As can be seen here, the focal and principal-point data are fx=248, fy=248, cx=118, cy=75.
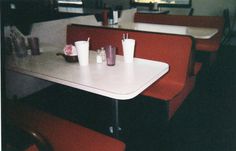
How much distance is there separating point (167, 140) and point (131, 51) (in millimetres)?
855

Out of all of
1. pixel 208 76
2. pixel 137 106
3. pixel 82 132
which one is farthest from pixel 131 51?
pixel 208 76

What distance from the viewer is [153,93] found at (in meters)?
2.22

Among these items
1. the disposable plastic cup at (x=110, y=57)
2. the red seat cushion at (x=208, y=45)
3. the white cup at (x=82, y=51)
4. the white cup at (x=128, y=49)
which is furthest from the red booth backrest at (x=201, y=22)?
the white cup at (x=82, y=51)

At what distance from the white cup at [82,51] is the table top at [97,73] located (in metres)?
0.05

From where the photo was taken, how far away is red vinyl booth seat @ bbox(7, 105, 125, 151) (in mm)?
1343

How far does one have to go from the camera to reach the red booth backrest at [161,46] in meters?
2.19

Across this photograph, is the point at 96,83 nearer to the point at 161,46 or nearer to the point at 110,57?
the point at 110,57

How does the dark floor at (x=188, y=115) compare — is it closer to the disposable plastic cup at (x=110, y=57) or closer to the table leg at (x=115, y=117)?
the table leg at (x=115, y=117)

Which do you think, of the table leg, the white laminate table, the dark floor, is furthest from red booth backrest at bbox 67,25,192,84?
the table leg

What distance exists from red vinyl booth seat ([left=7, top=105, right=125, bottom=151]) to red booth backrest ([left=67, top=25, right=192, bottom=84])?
1.12 m

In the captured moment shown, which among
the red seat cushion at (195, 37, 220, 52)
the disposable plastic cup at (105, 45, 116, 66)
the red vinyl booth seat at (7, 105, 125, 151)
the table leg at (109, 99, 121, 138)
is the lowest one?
the table leg at (109, 99, 121, 138)

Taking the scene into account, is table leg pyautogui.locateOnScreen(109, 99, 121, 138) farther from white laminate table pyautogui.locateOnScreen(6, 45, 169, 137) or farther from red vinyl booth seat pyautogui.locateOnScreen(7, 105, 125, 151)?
red vinyl booth seat pyautogui.locateOnScreen(7, 105, 125, 151)

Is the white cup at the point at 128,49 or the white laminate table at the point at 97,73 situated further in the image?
the white cup at the point at 128,49

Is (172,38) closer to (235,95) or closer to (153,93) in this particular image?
(153,93)
